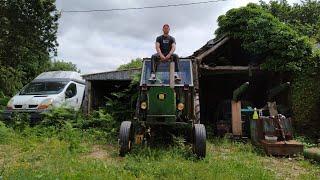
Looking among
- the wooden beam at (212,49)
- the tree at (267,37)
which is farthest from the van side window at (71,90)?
the tree at (267,37)

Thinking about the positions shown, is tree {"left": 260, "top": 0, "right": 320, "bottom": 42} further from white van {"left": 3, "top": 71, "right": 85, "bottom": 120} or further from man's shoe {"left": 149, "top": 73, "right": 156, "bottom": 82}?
man's shoe {"left": 149, "top": 73, "right": 156, "bottom": 82}

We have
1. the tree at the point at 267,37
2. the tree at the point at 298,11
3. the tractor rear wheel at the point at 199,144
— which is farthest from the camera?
the tree at the point at 298,11

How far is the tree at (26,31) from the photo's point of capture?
21.7 meters

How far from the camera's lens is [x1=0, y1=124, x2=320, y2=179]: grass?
7.80 meters

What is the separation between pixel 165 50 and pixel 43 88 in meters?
8.10

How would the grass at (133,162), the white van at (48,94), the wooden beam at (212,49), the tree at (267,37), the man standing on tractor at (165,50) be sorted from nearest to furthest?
the grass at (133,162) → the man standing on tractor at (165,50) → the tree at (267,37) → the wooden beam at (212,49) → the white van at (48,94)

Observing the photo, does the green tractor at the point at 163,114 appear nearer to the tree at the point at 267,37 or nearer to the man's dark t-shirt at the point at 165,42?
the man's dark t-shirt at the point at 165,42

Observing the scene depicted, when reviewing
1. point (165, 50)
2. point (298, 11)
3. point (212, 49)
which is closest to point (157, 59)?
point (165, 50)

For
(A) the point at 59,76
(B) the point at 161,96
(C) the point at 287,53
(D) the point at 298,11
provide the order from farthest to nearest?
(D) the point at 298,11 → (A) the point at 59,76 → (C) the point at 287,53 → (B) the point at 161,96

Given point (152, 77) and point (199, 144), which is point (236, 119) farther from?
point (199, 144)

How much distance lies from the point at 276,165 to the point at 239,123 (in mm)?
4097

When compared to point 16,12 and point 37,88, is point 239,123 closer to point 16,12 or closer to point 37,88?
point 37,88

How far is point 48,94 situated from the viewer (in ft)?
55.1

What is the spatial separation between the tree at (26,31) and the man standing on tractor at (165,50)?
41.5 ft
